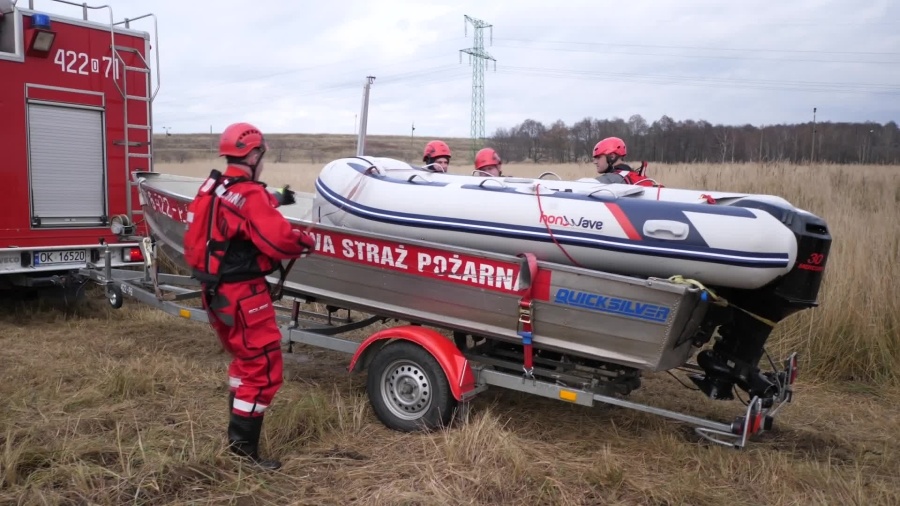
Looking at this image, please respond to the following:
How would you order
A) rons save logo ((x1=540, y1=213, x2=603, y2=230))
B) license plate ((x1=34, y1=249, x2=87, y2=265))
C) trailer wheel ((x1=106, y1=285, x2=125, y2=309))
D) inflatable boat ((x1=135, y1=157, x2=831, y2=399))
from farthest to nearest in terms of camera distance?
license plate ((x1=34, y1=249, x2=87, y2=265))
trailer wheel ((x1=106, y1=285, x2=125, y2=309))
rons save logo ((x1=540, y1=213, x2=603, y2=230))
inflatable boat ((x1=135, y1=157, x2=831, y2=399))

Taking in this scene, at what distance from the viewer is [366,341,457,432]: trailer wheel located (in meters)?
4.34

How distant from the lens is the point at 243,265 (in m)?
3.72

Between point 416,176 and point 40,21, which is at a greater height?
point 40,21

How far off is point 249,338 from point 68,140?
481 cm

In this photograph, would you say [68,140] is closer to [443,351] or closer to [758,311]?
[443,351]

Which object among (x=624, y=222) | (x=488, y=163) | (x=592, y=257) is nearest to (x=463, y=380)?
(x=592, y=257)

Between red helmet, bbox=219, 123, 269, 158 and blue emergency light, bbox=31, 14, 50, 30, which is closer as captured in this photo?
red helmet, bbox=219, 123, 269, 158

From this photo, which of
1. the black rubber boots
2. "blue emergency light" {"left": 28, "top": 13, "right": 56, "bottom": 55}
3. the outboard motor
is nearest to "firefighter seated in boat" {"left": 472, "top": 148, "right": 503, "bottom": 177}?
the outboard motor

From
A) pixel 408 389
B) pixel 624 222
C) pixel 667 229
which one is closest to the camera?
pixel 667 229

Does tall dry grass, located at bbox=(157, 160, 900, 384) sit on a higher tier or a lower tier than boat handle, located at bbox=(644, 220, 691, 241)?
lower

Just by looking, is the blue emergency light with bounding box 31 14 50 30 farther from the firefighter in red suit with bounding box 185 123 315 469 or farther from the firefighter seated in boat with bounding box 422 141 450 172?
the firefighter in red suit with bounding box 185 123 315 469

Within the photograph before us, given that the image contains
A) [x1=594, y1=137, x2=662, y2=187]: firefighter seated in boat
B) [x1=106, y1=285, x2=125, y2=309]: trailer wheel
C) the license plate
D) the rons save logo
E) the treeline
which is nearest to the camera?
the rons save logo

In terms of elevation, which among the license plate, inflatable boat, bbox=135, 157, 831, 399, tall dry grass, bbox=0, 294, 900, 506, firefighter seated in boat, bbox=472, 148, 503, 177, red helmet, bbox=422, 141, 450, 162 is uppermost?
red helmet, bbox=422, 141, 450, 162

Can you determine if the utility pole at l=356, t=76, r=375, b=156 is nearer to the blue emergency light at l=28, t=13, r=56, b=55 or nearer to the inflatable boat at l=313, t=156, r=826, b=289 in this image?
the inflatable boat at l=313, t=156, r=826, b=289
